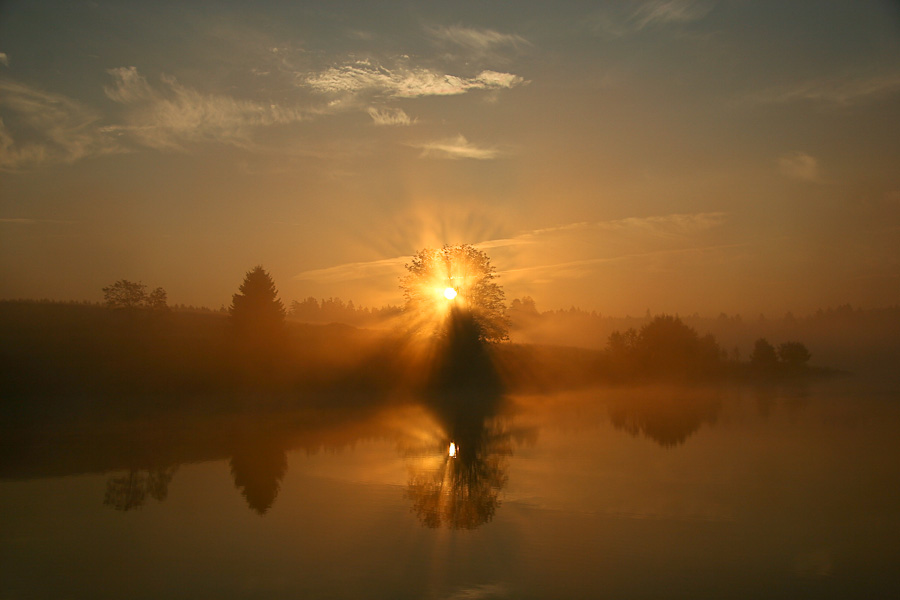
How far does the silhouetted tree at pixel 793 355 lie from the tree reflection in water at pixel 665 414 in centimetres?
5485

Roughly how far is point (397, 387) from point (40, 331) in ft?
112

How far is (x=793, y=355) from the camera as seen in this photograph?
364ft

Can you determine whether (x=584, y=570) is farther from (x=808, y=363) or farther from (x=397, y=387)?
(x=808, y=363)

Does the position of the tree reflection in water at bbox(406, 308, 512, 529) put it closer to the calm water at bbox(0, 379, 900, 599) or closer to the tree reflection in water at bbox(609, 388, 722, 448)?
the calm water at bbox(0, 379, 900, 599)

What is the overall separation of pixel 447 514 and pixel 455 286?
171 ft

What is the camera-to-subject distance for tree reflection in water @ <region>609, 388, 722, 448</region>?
33.5 metres

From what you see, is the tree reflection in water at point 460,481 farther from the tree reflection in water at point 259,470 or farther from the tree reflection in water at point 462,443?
the tree reflection in water at point 259,470

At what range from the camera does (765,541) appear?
570 inches

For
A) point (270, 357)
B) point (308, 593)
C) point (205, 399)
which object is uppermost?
point (270, 357)

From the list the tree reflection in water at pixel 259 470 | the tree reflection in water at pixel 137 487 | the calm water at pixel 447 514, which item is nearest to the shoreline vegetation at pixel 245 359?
the calm water at pixel 447 514

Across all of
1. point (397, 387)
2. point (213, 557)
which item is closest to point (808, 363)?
point (397, 387)

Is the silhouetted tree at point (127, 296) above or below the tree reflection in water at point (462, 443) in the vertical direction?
above

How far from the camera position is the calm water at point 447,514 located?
12.0 metres

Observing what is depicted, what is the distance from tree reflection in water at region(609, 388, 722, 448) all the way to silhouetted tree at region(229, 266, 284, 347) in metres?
31.0
